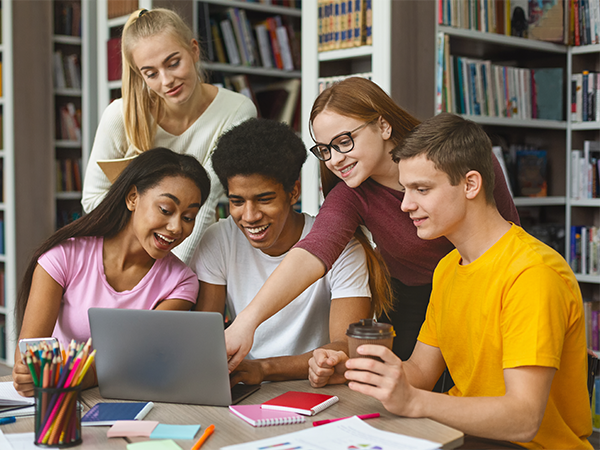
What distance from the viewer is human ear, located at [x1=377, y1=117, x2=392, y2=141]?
5.64 feet

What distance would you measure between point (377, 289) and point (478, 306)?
470 millimetres

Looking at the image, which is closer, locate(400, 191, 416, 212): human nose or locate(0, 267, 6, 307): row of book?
locate(400, 191, 416, 212): human nose

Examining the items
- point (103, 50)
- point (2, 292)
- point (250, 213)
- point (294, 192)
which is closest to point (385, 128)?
point (294, 192)

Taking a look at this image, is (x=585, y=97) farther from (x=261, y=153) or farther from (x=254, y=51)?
(x=261, y=153)

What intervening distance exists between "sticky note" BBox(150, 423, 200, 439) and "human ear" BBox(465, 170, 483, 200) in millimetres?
730

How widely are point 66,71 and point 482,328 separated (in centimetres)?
355

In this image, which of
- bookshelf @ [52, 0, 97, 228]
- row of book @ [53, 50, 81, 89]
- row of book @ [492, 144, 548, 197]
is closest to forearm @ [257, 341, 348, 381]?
row of book @ [492, 144, 548, 197]

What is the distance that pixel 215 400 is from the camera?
129 cm

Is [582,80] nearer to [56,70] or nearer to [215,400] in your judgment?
[215,400]

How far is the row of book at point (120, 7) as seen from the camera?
3507mm

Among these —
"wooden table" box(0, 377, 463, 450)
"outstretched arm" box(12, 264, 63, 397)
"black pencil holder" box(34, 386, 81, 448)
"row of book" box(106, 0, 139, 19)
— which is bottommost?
"wooden table" box(0, 377, 463, 450)

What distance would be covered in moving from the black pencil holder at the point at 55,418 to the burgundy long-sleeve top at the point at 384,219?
78cm

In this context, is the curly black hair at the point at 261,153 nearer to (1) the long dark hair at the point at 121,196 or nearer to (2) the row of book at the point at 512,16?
(1) the long dark hair at the point at 121,196

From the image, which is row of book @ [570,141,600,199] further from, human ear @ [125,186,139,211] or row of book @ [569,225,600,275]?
human ear @ [125,186,139,211]
